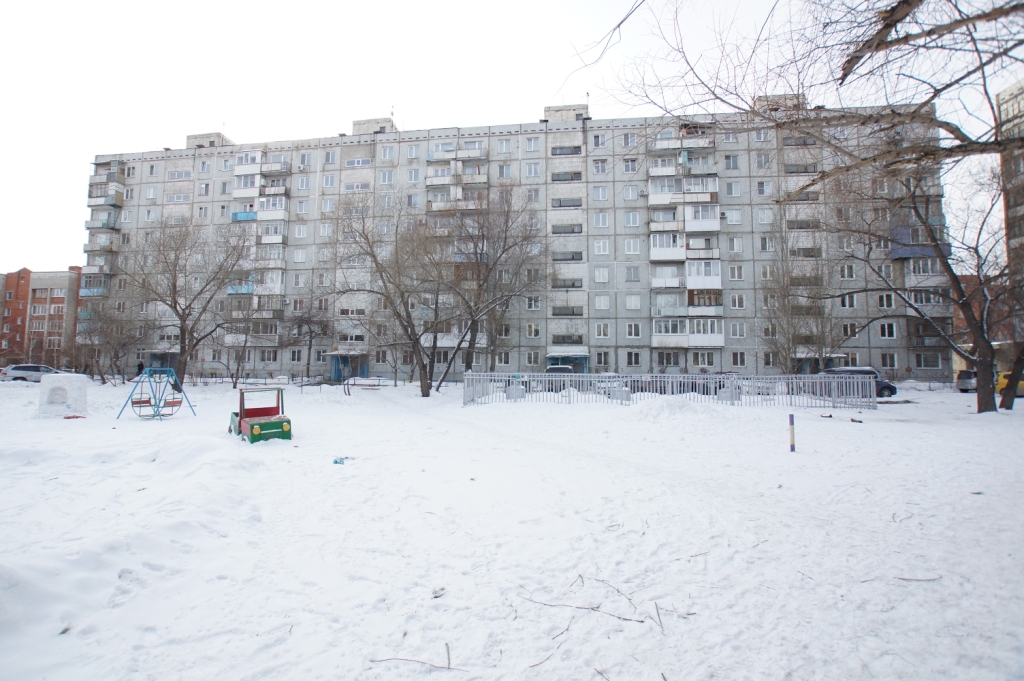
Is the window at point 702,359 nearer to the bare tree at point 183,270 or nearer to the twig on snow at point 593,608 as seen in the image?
the bare tree at point 183,270

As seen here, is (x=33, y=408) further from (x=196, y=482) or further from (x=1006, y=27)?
(x=1006, y=27)

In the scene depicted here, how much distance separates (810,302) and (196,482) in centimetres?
3800

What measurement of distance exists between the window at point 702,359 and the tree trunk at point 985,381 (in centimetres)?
2547

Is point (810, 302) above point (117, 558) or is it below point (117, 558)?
above

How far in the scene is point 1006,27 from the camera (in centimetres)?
403

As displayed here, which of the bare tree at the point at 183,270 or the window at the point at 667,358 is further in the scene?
the window at the point at 667,358

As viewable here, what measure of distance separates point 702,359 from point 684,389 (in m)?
23.9

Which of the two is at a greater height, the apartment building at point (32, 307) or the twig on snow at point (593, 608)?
the apartment building at point (32, 307)

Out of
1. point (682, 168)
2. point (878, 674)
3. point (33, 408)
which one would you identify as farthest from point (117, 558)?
point (682, 168)

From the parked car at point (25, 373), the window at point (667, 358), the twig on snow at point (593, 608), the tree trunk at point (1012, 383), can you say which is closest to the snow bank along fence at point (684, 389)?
the tree trunk at point (1012, 383)

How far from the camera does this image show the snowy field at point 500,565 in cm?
348

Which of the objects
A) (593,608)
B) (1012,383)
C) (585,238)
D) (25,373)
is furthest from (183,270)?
(1012,383)

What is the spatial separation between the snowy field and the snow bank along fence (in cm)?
1148

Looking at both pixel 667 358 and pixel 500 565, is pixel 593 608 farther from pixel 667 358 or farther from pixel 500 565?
pixel 667 358
